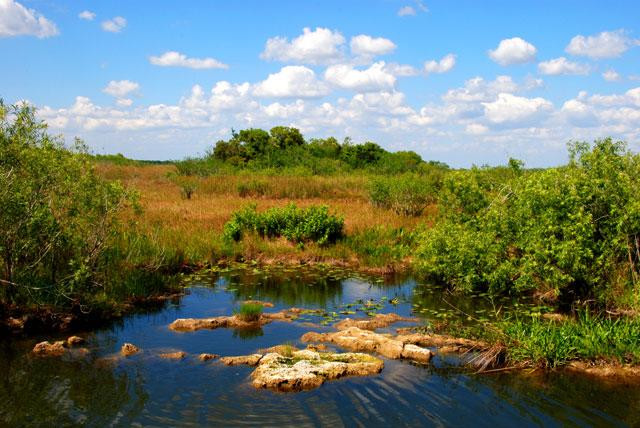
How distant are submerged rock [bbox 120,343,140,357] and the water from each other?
0.58 ft

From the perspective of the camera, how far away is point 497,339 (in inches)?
376

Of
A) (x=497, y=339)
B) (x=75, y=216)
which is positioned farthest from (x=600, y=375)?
(x=75, y=216)

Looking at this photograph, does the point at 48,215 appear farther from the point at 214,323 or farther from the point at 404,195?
the point at 404,195

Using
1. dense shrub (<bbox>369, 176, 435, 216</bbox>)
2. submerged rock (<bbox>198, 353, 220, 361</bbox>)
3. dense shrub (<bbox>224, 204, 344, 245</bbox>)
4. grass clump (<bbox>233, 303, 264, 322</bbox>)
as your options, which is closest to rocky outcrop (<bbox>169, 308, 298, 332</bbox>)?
grass clump (<bbox>233, 303, 264, 322</bbox>)

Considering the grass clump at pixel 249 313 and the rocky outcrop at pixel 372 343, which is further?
the grass clump at pixel 249 313

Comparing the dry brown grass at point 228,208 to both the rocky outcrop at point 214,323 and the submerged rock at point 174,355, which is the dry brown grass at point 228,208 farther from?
the submerged rock at point 174,355

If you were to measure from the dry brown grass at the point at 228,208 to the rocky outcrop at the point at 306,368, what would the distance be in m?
5.68

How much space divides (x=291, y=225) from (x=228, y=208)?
18.4 feet

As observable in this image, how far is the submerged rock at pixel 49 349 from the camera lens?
9.51 metres

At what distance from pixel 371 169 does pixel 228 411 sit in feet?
108

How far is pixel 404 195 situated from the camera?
2428 cm

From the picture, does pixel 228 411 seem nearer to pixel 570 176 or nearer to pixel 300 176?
pixel 570 176

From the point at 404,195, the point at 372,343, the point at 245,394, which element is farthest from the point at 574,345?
the point at 404,195

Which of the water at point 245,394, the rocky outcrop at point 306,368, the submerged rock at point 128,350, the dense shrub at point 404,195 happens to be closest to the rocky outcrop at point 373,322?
the water at point 245,394
